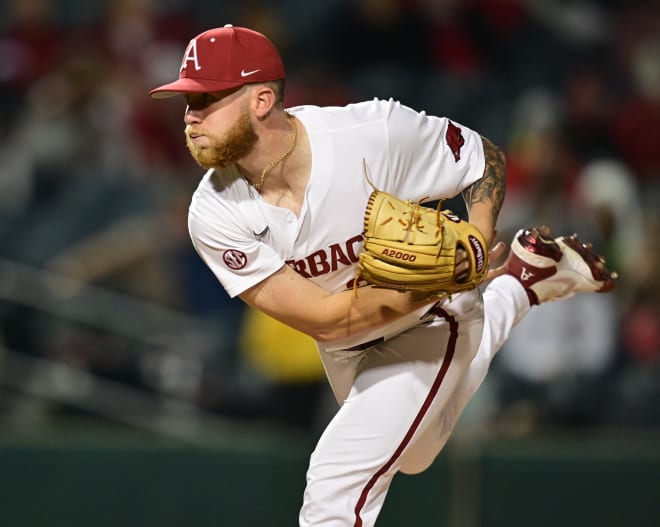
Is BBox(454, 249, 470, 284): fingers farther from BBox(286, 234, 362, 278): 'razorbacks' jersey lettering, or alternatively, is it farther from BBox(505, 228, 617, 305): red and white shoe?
BBox(505, 228, 617, 305): red and white shoe

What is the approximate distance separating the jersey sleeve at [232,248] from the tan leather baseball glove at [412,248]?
13.8 inches

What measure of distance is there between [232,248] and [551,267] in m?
1.29

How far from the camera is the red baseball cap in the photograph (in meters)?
3.67

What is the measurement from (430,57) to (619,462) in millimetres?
3465

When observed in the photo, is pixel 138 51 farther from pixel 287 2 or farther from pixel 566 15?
pixel 566 15

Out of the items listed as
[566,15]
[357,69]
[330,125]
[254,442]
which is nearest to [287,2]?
[357,69]

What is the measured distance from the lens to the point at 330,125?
394 cm

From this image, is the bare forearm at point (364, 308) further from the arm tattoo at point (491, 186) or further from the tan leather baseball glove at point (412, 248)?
the arm tattoo at point (491, 186)

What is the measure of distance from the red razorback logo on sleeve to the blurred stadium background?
2122 millimetres

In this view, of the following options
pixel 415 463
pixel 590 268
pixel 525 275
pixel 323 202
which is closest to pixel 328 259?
pixel 323 202

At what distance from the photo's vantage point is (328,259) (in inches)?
153

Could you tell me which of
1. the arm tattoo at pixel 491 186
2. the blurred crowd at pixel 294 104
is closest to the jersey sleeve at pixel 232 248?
the arm tattoo at pixel 491 186

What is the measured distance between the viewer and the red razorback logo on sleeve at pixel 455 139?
13.3ft

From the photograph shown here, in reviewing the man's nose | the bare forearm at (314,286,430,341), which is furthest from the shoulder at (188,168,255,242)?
the bare forearm at (314,286,430,341)
